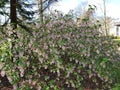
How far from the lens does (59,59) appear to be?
6.89 m

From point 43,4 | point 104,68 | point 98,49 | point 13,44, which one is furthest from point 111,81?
point 43,4

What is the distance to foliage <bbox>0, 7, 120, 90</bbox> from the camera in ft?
22.2

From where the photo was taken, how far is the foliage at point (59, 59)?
676 centimetres

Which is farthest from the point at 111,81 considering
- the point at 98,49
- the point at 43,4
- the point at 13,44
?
the point at 43,4

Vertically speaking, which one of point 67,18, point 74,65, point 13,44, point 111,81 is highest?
point 67,18

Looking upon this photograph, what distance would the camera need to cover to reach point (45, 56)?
691cm

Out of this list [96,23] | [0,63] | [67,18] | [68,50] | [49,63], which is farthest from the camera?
[96,23]

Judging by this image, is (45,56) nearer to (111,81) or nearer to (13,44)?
(13,44)

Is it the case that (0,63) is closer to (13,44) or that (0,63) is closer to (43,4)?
(13,44)

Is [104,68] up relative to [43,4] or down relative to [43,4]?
down

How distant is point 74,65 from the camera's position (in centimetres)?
723

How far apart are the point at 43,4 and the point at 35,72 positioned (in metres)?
18.3

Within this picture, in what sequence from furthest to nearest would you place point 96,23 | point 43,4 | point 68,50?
point 43,4 → point 96,23 → point 68,50

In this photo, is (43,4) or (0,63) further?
(43,4)
